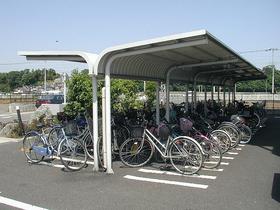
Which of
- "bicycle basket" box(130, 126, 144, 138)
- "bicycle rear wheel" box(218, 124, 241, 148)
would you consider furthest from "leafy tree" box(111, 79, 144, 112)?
"bicycle basket" box(130, 126, 144, 138)

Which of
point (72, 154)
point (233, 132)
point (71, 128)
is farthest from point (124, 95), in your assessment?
point (72, 154)

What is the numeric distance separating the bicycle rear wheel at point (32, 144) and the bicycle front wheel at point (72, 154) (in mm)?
816

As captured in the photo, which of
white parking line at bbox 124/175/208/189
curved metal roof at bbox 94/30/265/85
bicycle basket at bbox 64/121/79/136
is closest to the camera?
white parking line at bbox 124/175/208/189

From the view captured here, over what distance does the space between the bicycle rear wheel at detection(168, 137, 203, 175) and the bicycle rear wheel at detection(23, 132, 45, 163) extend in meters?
3.03

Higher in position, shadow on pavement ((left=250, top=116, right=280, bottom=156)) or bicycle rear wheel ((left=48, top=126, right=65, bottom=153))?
bicycle rear wheel ((left=48, top=126, right=65, bottom=153))

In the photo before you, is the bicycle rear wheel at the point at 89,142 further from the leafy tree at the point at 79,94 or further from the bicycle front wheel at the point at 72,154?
the leafy tree at the point at 79,94

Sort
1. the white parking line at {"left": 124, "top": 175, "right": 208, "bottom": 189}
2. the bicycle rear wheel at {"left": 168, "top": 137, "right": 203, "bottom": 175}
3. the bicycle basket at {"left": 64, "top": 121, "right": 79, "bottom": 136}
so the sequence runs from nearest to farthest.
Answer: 1. the white parking line at {"left": 124, "top": 175, "right": 208, "bottom": 189}
2. the bicycle rear wheel at {"left": 168, "top": 137, "right": 203, "bottom": 175}
3. the bicycle basket at {"left": 64, "top": 121, "right": 79, "bottom": 136}

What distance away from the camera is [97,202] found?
18.5ft

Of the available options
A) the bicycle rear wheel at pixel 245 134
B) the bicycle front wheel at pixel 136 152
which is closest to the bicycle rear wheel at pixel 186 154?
the bicycle front wheel at pixel 136 152

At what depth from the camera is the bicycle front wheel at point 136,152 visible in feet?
25.8

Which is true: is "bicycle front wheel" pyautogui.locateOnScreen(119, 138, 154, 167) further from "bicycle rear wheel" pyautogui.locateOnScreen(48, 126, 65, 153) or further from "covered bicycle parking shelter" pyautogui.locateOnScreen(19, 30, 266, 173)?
"bicycle rear wheel" pyautogui.locateOnScreen(48, 126, 65, 153)

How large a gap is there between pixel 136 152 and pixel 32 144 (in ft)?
8.12

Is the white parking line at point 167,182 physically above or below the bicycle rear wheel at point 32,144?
below

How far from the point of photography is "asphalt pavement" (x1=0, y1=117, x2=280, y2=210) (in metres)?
5.52
